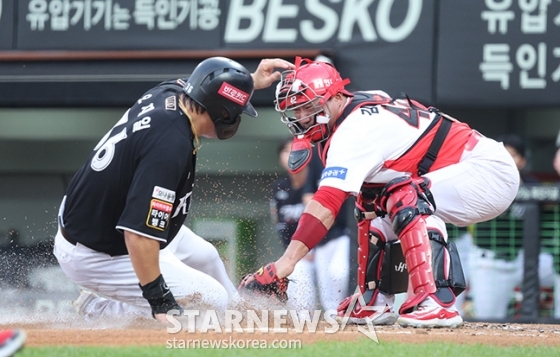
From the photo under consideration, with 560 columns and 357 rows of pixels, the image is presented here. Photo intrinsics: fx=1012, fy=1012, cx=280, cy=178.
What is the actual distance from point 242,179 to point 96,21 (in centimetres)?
187

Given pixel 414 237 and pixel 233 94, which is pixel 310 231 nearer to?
pixel 414 237

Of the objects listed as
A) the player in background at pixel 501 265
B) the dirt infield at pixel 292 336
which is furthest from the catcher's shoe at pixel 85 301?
the player in background at pixel 501 265

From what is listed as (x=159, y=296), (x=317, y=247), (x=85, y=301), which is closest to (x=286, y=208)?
(x=317, y=247)

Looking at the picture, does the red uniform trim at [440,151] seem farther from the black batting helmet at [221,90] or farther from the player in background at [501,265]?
the player in background at [501,265]

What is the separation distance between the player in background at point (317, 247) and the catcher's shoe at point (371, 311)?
1774 millimetres

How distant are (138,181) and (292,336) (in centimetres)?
99

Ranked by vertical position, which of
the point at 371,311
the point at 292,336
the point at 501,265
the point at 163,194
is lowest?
the point at 501,265

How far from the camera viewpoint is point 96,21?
340 inches

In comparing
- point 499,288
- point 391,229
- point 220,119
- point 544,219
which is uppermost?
point 220,119

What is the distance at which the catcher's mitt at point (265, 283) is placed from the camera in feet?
15.9

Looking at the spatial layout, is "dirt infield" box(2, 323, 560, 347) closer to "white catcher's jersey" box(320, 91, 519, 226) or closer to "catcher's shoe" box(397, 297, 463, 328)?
"catcher's shoe" box(397, 297, 463, 328)

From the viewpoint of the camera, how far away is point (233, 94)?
4957 mm

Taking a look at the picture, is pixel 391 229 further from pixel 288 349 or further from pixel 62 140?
pixel 62 140

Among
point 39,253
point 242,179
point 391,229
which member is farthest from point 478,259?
point 39,253
